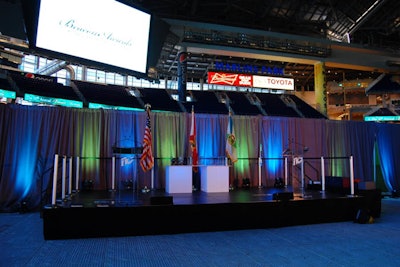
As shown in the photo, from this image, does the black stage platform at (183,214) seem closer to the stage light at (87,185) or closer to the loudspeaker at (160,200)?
the loudspeaker at (160,200)

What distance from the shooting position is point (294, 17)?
56.3 ft

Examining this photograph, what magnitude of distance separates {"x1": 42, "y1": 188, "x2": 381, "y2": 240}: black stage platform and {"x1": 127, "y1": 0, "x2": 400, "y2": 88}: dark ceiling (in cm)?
1043

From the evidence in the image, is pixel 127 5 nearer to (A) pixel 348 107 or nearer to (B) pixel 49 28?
(B) pixel 49 28

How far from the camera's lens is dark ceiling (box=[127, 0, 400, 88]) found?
1495 centimetres

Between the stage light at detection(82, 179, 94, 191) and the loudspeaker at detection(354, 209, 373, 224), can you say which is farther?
the stage light at detection(82, 179, 94, 191)

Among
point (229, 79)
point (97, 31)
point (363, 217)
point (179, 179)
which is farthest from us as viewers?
point (229, 79)

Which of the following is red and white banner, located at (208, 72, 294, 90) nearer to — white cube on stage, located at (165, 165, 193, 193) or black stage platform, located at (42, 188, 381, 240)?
white cube on stage, located at (165, 165, 193, 193)

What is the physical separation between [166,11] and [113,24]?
7.83 metres

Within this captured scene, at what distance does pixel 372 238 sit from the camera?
465 centimetres

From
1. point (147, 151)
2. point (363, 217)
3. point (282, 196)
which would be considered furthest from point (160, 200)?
point (363, 217)

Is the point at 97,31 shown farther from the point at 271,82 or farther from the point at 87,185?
the point at 271,82

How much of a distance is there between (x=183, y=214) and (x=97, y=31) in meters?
5.57

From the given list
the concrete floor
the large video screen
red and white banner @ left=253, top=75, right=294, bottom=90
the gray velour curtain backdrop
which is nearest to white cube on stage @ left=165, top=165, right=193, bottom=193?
the gray velour curtain backdrop

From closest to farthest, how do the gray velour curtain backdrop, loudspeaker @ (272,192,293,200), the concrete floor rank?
the concrete floor → loudspeaker @ (272,192,293,200) → the gray velour curtain backdrop
